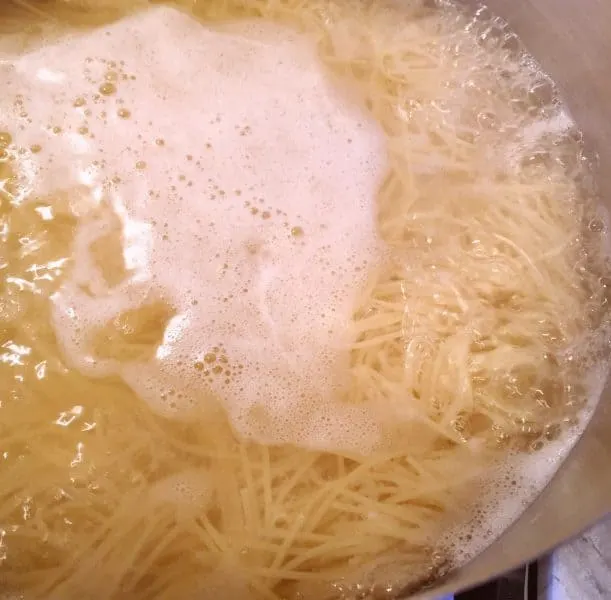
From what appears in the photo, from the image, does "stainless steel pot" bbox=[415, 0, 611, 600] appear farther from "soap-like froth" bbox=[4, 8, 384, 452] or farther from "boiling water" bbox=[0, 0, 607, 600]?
"soap-like froth" bbox=[4, 8, 384, 452]

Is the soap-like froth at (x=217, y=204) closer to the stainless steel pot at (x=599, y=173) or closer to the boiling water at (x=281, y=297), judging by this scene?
the boiling water at (x=281, y=297)

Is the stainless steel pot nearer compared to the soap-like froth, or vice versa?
the stainless steel pot

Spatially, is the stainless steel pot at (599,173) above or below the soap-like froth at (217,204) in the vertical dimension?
above

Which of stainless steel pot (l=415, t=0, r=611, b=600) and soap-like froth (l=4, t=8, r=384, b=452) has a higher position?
stainless steel pot (l=415, t=0, r=611, b=600)

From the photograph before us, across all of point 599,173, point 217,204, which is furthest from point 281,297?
point 599,173

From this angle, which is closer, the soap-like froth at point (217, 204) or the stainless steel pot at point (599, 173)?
the stainless steel pot at point (599, 173)

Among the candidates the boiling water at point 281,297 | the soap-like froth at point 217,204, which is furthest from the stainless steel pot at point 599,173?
the soap-like froth at point 217,204

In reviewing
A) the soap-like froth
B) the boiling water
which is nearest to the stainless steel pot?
the boiling water
